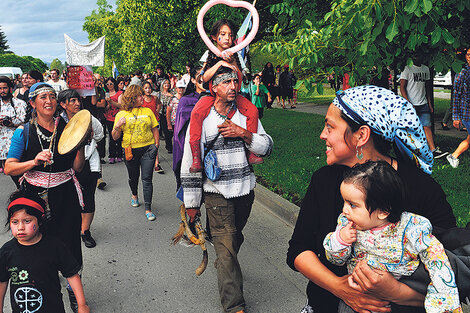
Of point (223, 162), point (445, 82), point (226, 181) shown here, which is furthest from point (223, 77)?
point (445, 82)

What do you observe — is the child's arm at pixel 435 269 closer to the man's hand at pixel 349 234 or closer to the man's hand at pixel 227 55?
the man's hand at pixel 349 234

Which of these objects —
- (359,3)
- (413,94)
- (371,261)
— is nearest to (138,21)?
(413,94)

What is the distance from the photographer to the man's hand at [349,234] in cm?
160

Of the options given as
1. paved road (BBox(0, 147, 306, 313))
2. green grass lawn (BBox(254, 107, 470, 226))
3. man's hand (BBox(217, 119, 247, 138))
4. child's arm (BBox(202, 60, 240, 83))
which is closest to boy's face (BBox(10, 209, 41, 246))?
paved road (BBox(0, 147, 306, 313))

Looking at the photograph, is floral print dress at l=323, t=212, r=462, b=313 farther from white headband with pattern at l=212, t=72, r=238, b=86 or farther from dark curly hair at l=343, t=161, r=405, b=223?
white headband with pattern at l=212, t=72, r=238, b=86

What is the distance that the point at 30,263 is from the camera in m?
2.76

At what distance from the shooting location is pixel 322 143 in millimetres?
10062

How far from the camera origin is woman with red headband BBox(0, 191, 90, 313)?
9.02ft

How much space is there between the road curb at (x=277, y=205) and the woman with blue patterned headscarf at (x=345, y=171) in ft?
11.9

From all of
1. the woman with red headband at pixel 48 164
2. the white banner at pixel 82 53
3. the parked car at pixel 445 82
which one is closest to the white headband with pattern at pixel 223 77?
the woman with red headband at pixel 48 164

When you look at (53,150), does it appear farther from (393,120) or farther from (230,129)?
(393,120)

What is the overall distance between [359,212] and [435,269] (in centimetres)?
33

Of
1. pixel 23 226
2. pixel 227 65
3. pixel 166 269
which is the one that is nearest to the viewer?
pixel 23 226

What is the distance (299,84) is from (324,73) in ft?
2.29
